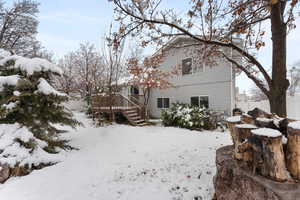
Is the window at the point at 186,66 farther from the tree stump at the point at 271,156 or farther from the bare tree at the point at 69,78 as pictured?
the bare tree at the point at 69,78

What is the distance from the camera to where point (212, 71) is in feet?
29.6

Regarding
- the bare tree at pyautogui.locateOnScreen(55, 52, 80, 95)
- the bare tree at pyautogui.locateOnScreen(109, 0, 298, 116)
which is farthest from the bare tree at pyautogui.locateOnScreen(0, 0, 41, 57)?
the bare tree at pyautogui.locateOnScreen(109, 0, 298, 116)

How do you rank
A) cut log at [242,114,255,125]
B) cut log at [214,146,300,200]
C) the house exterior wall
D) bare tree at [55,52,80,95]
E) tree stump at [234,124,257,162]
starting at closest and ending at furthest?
cut log at [214,146,300,200]
tree stump at [234,124,257,162]
cut log at [242,114,255,125]
the house exterior wall
bare tree at [55,52,80,95]

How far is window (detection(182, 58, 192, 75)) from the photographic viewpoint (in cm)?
A: 1002

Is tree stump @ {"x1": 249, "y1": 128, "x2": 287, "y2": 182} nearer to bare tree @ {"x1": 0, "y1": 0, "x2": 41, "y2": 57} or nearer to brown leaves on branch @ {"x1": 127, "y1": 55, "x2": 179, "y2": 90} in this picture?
brown leaves on branch @ {"x1": 127, "y1": 55, "x2": 179, "y2": 90}

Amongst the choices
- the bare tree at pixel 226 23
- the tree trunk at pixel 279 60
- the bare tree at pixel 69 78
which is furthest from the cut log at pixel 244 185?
the bare tree at pixel 69 78

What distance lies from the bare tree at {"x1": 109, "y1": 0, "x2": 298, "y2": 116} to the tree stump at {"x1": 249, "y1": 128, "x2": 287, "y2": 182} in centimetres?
195

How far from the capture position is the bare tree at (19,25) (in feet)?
37.1

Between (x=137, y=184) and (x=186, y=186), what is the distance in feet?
3.18

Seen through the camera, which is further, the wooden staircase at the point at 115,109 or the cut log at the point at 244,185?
the wooden staircase at the point at 115,109

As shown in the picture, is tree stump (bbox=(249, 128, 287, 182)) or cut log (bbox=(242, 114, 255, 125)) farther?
cut log (bbox=(242, 114, 255, 125))

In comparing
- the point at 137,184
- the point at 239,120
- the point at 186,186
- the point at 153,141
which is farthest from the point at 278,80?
the point at 153,141

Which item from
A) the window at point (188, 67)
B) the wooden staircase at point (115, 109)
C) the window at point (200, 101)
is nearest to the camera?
the wooden staircase at point (115, 109)

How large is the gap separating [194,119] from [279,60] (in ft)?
16.7
